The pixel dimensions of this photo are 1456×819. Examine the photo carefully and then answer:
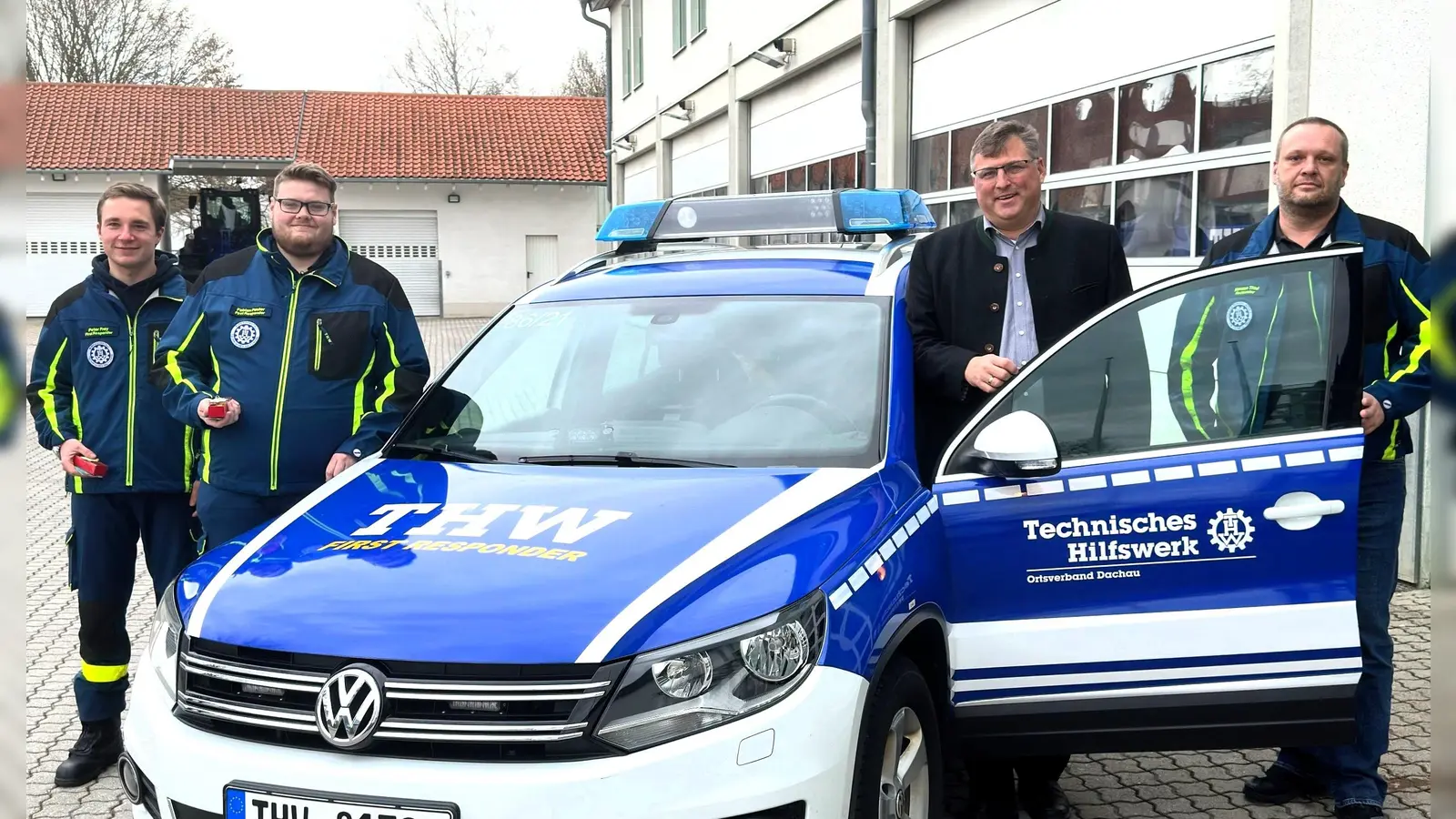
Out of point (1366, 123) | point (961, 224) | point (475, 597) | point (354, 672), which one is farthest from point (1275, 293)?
point (1366, 123)

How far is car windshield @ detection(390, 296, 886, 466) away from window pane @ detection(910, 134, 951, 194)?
28.6 ft

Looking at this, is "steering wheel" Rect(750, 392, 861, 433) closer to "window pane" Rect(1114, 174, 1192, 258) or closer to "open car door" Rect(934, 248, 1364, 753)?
"open car door" Rect(934, 248, 1364, 753)

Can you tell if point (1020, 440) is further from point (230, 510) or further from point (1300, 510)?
point (230, 510)

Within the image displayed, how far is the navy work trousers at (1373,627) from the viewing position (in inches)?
147

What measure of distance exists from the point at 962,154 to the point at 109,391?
29.1 ft

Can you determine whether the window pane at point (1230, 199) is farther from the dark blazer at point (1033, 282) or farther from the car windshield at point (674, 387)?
the car windshield at point (674, 387)

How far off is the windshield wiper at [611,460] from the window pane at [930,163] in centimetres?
935

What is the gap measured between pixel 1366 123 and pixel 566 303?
4532 millimetres

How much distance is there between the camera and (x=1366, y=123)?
6.41 meters

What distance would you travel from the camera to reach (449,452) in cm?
360

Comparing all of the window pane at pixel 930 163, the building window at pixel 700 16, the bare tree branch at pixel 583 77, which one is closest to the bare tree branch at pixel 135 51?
the bare tree branch at pixel 583 77

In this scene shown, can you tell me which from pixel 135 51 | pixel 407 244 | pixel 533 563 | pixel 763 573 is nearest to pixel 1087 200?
pixel 763 573

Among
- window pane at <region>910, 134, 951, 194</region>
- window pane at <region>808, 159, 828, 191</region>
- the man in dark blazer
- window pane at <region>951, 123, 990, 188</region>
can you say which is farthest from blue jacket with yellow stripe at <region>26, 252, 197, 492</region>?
window pane at <region>808, 159, 828, 191</region>

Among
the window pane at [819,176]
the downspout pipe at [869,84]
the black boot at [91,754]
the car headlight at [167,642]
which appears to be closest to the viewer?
the car headlight at [167,642]
